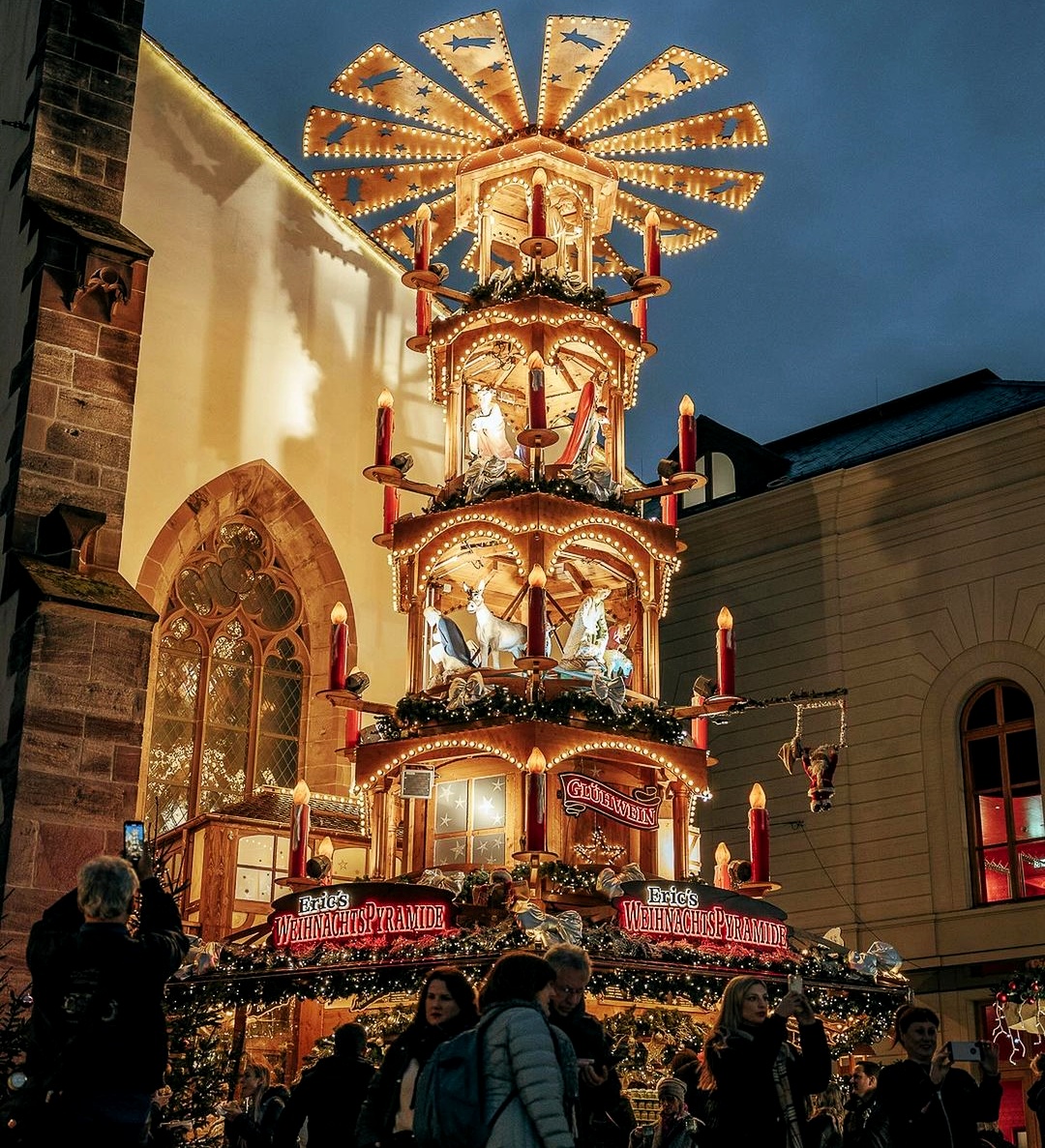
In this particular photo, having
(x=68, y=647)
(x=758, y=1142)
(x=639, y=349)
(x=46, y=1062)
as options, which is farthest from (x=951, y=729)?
(x=46, y=1062)

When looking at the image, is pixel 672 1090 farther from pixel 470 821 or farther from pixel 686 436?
pixel 686 436

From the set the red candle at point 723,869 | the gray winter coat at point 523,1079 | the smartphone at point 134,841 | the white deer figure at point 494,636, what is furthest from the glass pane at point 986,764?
the gray winter coat at point 523,1079

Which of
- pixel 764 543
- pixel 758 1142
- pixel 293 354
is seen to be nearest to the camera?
pixel 758 1142

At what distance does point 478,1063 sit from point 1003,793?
1682cm

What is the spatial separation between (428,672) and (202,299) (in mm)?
5234

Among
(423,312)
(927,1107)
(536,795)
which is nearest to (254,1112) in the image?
(536,795)

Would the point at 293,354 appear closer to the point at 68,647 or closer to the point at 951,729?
the point at 68,647

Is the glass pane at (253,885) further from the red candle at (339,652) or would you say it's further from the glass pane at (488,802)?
the glass pane at (488,802)

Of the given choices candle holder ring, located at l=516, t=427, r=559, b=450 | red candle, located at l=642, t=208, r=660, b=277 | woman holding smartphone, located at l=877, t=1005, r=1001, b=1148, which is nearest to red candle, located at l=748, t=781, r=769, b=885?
candle holder ring, located at l=516, t=427, r=559, b=450

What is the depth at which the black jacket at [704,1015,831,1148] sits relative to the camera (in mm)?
7516

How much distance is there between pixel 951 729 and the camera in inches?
880

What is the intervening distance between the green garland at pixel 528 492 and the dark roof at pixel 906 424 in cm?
677

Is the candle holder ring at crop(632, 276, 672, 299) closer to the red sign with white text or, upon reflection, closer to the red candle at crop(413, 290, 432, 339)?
the red candle at crop(413, 290, 432, 339)

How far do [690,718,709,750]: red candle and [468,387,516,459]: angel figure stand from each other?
3396 millimetres
